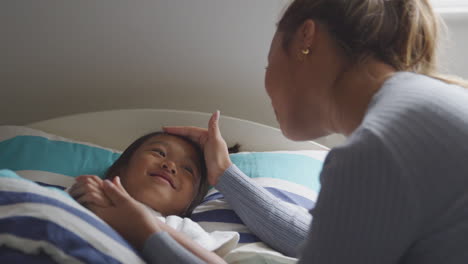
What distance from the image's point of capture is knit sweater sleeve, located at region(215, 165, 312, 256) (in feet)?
3.73

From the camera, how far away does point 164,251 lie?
89 cm

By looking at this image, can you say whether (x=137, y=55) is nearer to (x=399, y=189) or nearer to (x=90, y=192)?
(x=90, y=192)

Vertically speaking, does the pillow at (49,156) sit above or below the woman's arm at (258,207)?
above

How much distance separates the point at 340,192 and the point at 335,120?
0.28 m

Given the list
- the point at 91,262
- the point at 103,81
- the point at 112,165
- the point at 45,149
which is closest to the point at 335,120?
the point at 91,262

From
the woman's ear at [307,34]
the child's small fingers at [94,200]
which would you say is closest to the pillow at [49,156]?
the child's small fingers at [94,200]

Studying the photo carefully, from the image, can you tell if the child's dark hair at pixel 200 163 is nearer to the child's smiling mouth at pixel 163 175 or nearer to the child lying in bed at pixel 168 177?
the child lying in bed at pixel 168 177

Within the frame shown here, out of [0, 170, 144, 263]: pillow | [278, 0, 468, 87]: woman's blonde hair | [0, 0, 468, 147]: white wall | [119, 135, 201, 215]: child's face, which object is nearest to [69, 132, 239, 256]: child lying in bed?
[119, 135, 201, 215]: child's face

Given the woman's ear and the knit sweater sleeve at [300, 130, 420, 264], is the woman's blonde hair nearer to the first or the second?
the woman's ear

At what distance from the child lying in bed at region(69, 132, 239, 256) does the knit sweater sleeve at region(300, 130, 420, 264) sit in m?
0.51

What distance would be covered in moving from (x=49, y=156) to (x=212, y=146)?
473mm

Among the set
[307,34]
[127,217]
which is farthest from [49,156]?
[307,34]

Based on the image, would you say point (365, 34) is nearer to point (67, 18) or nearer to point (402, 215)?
point (402, 215)

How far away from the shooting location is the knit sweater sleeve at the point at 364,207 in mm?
565
